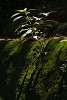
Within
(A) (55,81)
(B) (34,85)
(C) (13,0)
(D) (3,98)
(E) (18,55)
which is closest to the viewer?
(A) (55,81)

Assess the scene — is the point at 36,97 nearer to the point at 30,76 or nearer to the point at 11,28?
the point at 30,76

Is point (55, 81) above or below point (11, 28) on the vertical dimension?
above

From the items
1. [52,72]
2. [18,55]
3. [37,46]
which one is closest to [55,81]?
[52,72]

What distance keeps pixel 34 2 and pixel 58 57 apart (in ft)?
40.2

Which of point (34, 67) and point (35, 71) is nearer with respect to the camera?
point (35, 71)

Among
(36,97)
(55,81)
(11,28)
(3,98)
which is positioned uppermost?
(55,81)

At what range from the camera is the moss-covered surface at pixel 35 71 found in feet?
21.2

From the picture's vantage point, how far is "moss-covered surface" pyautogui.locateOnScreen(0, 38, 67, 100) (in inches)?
255

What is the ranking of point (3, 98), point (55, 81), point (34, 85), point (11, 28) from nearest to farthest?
point (55, 81)
point (34, 85)
point (3, 98)
point (11, 28)

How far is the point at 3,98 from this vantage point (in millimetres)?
7457

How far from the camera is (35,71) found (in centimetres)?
715

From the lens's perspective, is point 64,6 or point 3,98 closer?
point 3,98

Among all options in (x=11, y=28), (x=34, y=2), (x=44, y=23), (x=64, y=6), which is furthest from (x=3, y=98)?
(x=34, y=2)

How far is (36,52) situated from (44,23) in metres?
1.06
